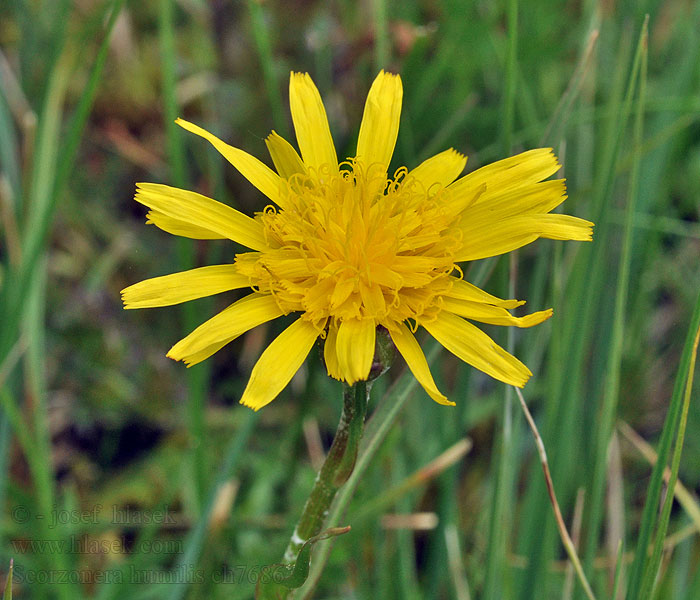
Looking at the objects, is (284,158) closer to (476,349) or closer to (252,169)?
(252,169)

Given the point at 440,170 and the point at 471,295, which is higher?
the point at 440,170

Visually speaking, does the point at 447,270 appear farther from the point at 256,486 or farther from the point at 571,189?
the point at 571,189

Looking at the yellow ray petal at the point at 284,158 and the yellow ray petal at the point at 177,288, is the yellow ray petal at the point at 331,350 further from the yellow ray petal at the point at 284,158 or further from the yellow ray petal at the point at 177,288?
the yellow ray petal at the point at 284,158

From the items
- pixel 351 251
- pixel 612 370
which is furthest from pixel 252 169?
pixel 612 370

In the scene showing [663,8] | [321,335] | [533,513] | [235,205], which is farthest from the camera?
[663,8]

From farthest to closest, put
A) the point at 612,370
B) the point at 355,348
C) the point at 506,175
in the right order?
the point at 612,370
the point at 506,175
the point at 355,348

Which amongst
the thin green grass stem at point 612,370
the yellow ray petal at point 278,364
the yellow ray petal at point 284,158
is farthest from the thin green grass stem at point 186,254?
the thin green grass stem at point 612,370

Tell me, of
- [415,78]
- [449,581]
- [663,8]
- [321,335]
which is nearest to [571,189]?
[415,78]

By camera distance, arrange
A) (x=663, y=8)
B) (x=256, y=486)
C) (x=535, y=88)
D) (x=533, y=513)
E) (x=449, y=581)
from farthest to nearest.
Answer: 1. (x=663, y=8)
2. (x=535, y=88)
3. (x=256, y=486)
4. (x=449, y=581)
5. (x=533, y=513)
